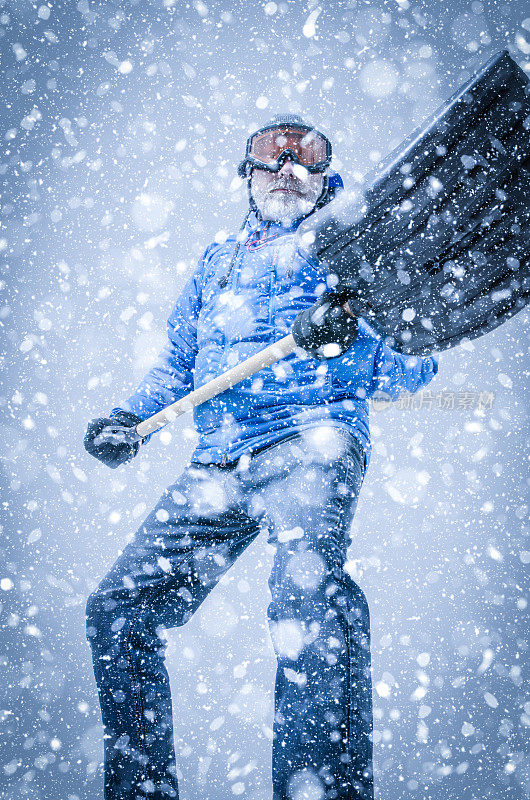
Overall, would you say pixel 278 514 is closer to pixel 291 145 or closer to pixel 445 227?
pixel 445 227

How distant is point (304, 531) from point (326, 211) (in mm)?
612

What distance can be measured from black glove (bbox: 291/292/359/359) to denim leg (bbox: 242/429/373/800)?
0.67ft

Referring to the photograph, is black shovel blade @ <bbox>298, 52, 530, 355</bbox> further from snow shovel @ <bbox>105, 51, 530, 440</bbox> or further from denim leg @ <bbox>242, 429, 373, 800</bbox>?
denim leg @ <bbox>242, 429, 373, 800</bbox>

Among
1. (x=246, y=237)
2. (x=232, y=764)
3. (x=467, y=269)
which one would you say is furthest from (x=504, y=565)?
(x=246, y=237)

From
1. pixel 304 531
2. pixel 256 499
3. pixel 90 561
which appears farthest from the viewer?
pixel 90 561

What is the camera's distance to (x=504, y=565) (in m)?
1.80

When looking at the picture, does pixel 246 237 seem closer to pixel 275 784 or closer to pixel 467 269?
pixel 467 269

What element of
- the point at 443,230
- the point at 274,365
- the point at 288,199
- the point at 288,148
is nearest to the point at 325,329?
the point at 274,365

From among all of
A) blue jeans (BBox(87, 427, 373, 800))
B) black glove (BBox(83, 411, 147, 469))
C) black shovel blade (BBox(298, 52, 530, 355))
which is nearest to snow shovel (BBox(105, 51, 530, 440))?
black shovel blade (BBox(298, 52, 530, 355))

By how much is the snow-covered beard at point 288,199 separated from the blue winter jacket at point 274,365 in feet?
0.10

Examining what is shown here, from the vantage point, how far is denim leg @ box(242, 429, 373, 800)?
2.30ft

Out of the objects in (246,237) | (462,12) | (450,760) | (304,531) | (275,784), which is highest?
(462,12)

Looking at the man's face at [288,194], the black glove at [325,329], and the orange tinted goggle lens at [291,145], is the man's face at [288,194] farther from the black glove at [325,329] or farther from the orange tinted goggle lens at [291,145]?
the black glove at [325,329]

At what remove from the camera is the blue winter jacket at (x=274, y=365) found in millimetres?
1022
